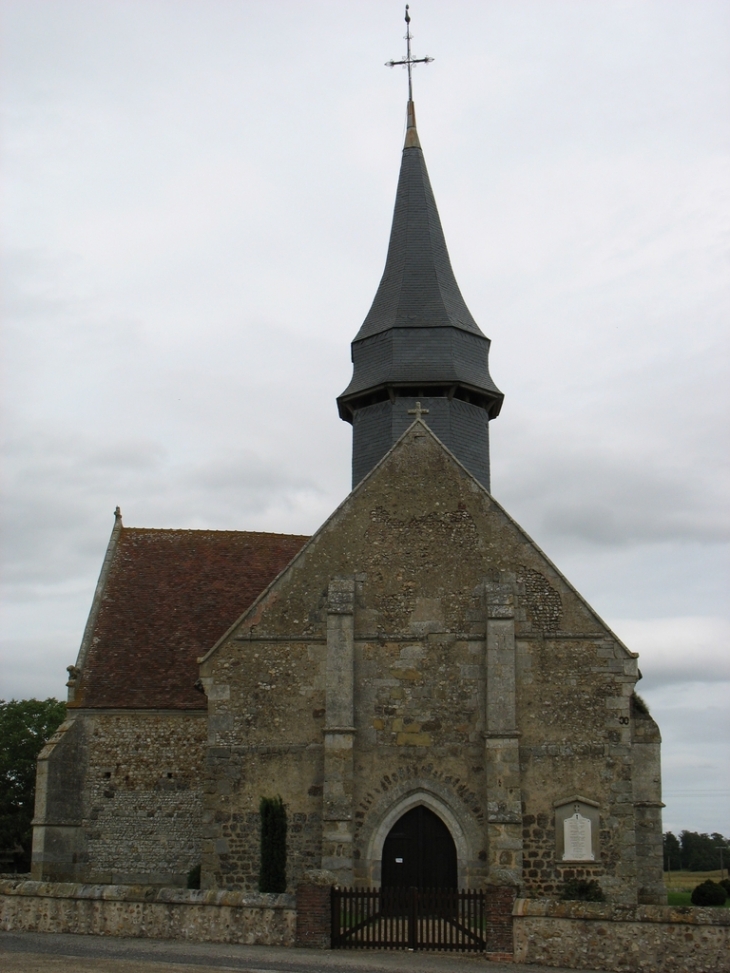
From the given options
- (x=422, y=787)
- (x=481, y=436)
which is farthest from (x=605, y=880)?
(x=481, y=436)

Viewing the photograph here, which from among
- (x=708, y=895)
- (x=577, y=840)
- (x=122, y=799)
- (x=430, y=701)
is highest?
(x=430, y=701)

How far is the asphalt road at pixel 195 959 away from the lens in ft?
37.9

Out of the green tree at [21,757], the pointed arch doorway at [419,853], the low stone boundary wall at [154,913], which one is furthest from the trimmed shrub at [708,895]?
the green tree at [21,757]

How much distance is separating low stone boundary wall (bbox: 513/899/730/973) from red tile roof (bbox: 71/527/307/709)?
33.7 feet

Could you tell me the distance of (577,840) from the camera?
1669 cm

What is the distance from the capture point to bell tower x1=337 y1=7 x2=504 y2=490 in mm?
24719

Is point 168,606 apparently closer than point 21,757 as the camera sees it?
Yes

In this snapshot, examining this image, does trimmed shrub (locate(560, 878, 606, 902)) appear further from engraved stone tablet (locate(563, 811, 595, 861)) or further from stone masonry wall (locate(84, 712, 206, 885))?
stone masonry wall (locate(84, 712, 206, 885))

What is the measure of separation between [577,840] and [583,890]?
74cm

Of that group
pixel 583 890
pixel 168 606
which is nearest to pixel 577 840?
pixel 583 890

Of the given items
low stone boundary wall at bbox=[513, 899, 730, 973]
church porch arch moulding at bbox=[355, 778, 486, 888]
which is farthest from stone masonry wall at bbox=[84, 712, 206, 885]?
low stone boundary wall at bbox=[513, 899, 730, 973]

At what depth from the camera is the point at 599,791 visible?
16906 mm

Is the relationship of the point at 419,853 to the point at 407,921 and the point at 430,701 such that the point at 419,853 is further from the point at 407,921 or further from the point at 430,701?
the point at 407,921

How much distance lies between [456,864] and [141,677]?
828 centimetres
